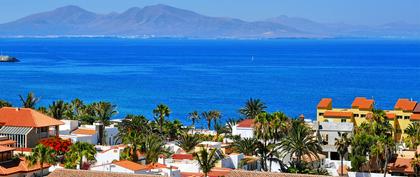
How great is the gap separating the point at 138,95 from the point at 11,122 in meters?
96.6

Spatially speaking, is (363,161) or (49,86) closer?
(363,161)

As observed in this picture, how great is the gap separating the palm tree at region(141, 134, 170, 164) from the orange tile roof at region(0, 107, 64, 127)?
8.74 meters

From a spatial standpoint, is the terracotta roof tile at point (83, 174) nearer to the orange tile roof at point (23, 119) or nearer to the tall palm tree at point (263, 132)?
the tall palm tree at point (263, 132)

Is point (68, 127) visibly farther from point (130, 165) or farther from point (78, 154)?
point (130, 165)

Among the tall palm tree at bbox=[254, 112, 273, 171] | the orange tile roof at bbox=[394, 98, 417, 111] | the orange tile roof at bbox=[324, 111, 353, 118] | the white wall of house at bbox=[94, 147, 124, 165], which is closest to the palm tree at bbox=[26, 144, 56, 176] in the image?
the white wall of house at bbox=[94, 147, 124, 165]

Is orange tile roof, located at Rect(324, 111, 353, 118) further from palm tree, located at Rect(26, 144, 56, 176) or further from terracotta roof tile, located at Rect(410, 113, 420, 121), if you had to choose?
palm tree, located at Rect(26, 144, 56, 176)

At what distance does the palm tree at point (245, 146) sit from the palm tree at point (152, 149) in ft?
18.0

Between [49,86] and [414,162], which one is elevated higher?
[49,86]

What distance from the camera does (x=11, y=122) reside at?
6294 cm

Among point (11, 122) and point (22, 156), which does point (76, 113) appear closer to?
point (11, 122)

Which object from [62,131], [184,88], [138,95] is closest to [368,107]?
[62,131]

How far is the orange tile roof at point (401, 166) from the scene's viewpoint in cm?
5847

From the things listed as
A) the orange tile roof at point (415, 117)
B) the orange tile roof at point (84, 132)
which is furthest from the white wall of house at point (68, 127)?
the orange tile roof at point (415, 117)

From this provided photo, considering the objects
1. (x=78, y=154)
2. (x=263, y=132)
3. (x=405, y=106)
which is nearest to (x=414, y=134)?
(x=405, y=106)
